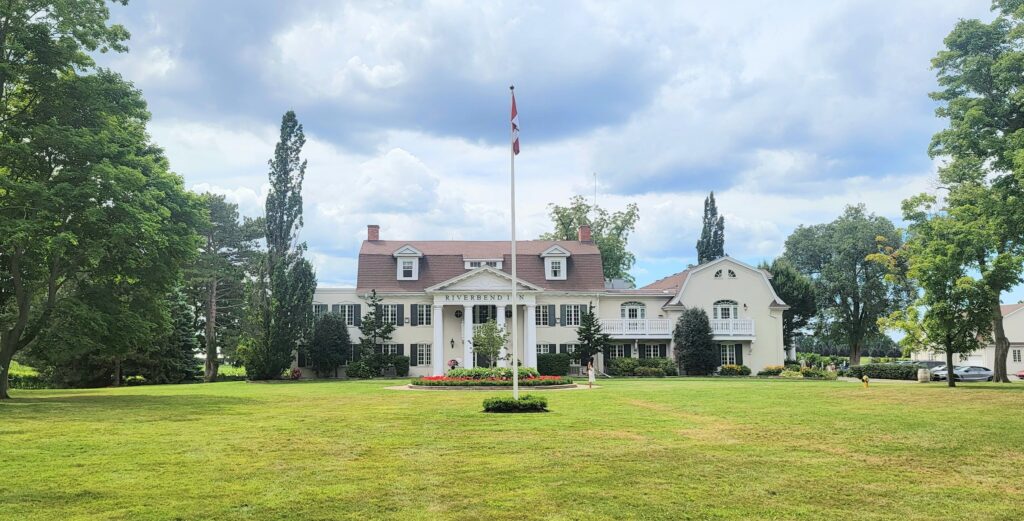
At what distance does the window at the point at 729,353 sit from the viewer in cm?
4822

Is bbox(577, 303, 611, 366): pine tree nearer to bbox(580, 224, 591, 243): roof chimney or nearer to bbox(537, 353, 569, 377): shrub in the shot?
bbox(537, 353, 569, 377): shrub

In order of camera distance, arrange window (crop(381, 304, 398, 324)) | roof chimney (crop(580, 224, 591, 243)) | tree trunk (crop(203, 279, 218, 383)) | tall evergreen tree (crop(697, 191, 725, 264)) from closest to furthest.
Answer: window (crop(381, 304, 398, 324)) → tree trunk (crop(203, 279, 218, 383)) → roof chimney (crop(580, 224, 591, 243)) → tall evergreen tree (crop(697, 191, 725, 264))

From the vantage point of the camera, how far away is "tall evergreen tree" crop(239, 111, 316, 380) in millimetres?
42344

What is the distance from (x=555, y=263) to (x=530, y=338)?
584 centimetres

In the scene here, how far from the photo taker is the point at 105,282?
27.5m

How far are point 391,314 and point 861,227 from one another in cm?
4020

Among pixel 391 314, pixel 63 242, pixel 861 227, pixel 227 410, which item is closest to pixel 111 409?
pixel 227 410

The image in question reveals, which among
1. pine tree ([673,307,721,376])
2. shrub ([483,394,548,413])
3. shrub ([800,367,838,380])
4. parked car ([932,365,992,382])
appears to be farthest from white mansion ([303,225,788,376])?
shrub ([483,394,548,413])

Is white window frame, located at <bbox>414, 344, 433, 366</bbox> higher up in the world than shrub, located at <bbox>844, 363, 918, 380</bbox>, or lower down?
higher up

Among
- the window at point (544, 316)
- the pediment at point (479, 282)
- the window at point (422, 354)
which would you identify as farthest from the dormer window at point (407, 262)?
the window at point (544, 316)

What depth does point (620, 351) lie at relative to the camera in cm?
4841

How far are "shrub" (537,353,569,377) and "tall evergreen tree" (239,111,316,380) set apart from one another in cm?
1391

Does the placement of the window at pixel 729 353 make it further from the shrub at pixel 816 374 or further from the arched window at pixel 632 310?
the arched window at pixel 632 310

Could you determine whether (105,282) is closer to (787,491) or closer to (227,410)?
(227,410)
